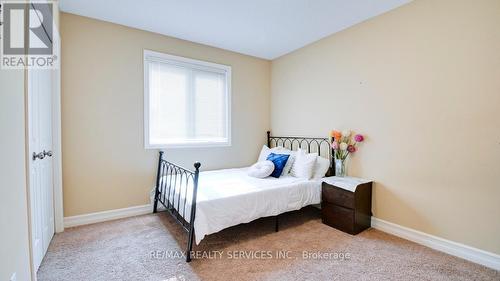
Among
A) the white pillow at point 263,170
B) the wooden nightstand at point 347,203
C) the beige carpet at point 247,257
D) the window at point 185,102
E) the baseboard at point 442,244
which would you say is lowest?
the beige carpet at point 247,257

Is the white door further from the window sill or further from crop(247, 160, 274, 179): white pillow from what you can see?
crop(247, 160, 274, 179): white pillow

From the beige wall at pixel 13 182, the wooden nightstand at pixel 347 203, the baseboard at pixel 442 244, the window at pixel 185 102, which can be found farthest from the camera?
the window at pixel 185 102

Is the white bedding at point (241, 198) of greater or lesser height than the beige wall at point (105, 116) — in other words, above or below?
below

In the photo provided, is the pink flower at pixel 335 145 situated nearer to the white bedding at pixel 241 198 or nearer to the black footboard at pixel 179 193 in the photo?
the white bedding at pixel 241 198

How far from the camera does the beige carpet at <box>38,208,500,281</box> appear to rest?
1812mm

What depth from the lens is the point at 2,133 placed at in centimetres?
105

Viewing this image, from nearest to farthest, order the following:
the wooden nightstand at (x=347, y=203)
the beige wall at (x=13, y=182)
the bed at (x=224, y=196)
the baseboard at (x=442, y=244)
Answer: the beige wall at (x=13, y=182), the baseboard at (x=442, y=244), the bed at (x=224, y=196), the wooden nightstand at (x=347, y=203)

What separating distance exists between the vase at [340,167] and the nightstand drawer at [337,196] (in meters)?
0.34

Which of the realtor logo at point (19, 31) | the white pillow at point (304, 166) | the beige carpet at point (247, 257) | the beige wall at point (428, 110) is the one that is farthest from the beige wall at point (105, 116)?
the beige wall at point (428, 110)

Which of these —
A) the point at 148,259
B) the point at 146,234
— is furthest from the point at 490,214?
the point at 146,234

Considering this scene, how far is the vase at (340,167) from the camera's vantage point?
2967mm

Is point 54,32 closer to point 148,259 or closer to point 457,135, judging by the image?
point 148,259

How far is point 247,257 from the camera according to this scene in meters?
2.07

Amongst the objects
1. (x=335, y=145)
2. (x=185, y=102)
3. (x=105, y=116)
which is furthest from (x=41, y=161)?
(x=335, y=145)
